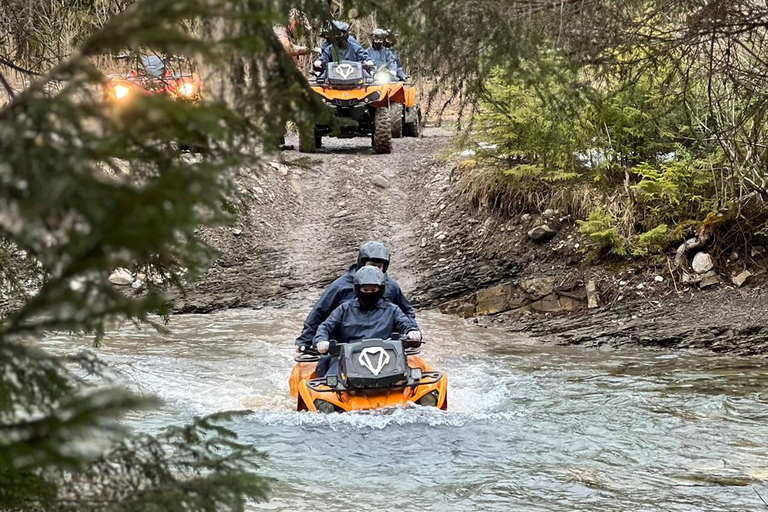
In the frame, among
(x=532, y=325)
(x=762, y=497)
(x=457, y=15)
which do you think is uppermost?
(x=457, y=15)

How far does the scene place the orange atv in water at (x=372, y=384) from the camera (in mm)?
8016

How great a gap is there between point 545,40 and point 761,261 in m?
7.25

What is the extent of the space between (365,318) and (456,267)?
505 cm

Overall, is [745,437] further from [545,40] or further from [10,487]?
[10,487]

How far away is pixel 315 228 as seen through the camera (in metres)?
15.5

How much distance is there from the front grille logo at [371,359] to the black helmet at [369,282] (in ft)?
2.42

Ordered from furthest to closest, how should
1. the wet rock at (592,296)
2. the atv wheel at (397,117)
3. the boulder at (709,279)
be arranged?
1. the atv wheel at (397,117)
2. the wet rock at (592,296)
3. the boulder at (709,279)

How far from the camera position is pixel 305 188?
17.1 metres

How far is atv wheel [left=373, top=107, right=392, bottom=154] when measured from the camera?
675 inches

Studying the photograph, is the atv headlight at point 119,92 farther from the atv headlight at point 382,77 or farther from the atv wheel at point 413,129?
the atv wheel at point 413,129

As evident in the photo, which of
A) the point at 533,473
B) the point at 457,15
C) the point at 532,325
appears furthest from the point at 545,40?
the point at 532,325

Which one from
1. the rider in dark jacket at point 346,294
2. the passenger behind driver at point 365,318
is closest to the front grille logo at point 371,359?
the passenger behind driver at point 365,318

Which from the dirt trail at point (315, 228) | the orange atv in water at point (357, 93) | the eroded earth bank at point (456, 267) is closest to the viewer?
the eroded earth bank at point (456, 267)

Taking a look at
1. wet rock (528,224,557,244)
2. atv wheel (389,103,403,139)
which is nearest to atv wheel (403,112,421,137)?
atv wheel (389,103,403,139)
